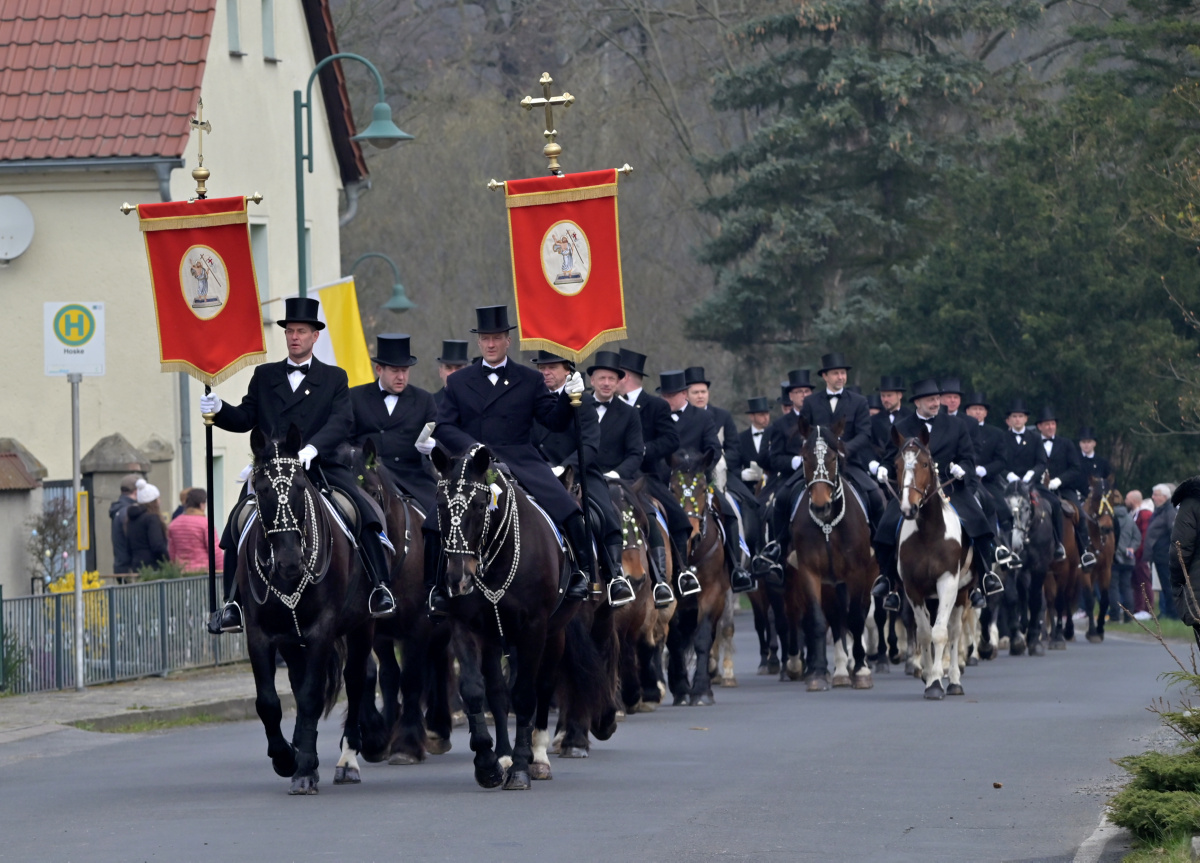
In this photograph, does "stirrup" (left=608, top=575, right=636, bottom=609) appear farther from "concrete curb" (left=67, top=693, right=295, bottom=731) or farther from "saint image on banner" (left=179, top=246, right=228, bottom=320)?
"concrete curb" (left=67, top=693, right=295, bottom=731)

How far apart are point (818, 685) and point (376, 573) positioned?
8084 mm

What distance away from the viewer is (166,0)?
97.0 ft

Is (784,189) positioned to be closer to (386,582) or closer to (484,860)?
(386,582)

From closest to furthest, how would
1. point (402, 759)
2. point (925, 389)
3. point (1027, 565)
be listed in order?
point (402, 759) < point (925, 389) < point (1027, 565)

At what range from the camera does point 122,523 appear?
2358cm

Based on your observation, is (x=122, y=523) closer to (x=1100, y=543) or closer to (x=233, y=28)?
(x=233, y=28)

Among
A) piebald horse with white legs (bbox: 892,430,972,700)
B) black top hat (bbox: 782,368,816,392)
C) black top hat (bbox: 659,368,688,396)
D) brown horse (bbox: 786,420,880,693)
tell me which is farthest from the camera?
black top hat (bbox: 782,368,816,392)

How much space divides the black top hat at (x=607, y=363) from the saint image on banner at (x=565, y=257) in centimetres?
229

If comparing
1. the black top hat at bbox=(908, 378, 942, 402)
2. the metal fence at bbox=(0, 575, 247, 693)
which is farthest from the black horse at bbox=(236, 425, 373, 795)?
the black top hat at bbox=(908, 378, 942, 402)

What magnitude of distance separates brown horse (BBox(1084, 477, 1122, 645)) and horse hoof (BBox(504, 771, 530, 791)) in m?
18.4

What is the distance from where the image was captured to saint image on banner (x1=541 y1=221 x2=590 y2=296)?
46.2ft

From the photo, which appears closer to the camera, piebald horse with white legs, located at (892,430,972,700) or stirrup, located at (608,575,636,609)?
stirrup, located at (608,575,636,609)

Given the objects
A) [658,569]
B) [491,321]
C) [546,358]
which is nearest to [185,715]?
[658,569]

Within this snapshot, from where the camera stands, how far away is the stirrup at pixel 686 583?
17.0m
